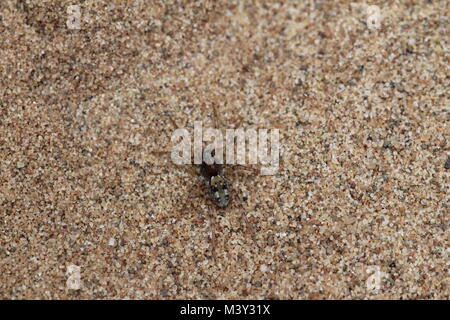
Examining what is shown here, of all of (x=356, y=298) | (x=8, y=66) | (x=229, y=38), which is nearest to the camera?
(x=356, y=298)

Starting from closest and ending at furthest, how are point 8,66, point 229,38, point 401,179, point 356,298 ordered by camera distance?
point 356,298 < point 401,179 < point 8,66 < point 229,38

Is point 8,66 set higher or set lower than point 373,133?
higher

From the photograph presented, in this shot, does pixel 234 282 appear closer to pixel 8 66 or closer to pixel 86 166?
pixel 86 166

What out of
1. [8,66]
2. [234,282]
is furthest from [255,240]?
[8,66]

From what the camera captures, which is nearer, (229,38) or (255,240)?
(255,240)

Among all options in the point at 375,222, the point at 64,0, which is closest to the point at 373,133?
the point at 375,222

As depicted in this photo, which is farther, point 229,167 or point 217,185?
point 229,167

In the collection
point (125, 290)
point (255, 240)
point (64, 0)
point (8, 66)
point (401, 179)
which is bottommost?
point (125, 290)
